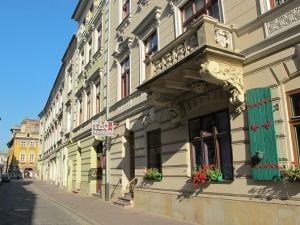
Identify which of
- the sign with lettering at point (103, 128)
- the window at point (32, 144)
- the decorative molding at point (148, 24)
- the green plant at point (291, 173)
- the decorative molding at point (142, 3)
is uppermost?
the window at point (32, 144)

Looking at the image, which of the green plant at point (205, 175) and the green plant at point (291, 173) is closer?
the green plant at point (291, 173)

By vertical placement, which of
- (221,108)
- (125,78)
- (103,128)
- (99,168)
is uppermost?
(125,78)

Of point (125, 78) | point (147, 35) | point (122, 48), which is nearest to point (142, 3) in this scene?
point (147, 35)

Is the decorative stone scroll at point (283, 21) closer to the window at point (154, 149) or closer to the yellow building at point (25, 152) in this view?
the window at point (154, 149)

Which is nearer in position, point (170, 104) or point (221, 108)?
point (221, 108)

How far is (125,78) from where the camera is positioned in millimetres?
16812

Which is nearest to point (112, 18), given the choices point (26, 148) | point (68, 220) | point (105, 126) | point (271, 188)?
point (105, 126)

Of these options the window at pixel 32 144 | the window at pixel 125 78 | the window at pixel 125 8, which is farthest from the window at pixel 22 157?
the window at pixel 125 78

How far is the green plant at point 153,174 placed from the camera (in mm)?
12408

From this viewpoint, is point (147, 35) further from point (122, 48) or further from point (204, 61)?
point (204, 61)

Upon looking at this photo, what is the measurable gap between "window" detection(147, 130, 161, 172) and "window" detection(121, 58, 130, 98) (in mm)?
3450

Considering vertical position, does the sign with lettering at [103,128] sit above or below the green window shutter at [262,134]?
above

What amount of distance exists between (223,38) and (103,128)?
884 cm

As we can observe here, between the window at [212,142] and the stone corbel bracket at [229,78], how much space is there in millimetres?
880
